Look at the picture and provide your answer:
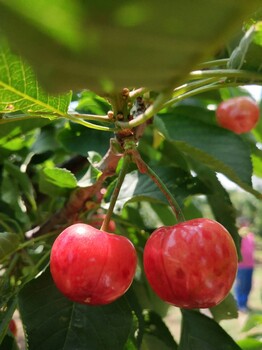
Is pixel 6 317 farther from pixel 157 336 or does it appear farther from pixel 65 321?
pixel 157 336

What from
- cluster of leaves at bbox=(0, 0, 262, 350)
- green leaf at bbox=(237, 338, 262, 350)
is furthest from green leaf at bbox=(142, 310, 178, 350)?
green leaf at bbox=(237, 338, 262, 350)

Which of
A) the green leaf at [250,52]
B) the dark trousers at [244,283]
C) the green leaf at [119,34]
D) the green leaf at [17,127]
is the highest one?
the green leaf at [119,34]

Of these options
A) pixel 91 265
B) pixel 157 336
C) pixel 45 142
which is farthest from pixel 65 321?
pixel 45 142

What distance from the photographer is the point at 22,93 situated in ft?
1.67

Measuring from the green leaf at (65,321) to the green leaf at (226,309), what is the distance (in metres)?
0.41

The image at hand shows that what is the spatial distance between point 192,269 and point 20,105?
0.25 meters

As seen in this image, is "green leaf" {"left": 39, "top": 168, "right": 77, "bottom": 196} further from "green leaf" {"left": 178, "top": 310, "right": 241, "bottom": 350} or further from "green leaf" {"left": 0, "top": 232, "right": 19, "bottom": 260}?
"green leaf" {"left": 178, "top": 310, "right": 241, "bottom": 350}

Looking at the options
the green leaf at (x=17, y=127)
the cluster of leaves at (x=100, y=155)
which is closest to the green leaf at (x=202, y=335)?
the cluster of leaves at (x=100, y=155)

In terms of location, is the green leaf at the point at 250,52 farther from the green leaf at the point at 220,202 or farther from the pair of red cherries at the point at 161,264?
the green leaf at the point at 220,202

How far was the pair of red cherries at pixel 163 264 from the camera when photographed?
52 cm

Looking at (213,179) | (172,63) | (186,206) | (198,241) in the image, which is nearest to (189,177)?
(213,179)

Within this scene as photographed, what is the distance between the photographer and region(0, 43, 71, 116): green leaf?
45cm

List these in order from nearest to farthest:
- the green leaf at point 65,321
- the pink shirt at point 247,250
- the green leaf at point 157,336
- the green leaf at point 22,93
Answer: the green leaf at point 22,93
the green leaf at point 65,321
the green leaf at point 157,336
the pink shirt at point 247,250

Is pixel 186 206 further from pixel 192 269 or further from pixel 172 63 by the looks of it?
pixel 172 63
